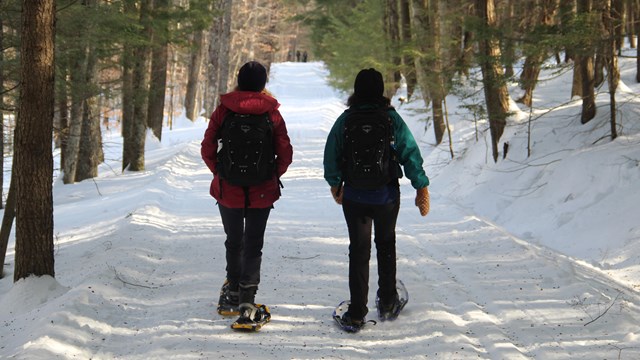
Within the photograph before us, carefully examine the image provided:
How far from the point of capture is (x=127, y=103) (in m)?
16.9

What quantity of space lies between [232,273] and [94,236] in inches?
171

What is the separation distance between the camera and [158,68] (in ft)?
56.4

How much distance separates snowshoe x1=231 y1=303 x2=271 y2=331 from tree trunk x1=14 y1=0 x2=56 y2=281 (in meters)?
2.38

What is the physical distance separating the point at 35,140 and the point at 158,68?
40.5 ft

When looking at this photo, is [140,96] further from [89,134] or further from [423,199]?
[423,199]

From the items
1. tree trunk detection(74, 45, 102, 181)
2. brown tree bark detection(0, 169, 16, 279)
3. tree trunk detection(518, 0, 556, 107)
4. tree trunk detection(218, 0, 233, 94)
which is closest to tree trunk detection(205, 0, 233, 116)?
tree trunk detection(218, 0, 233, 94)

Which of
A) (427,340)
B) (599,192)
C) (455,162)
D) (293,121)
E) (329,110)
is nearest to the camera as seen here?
(427,340)

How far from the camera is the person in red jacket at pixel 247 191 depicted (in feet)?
15.4

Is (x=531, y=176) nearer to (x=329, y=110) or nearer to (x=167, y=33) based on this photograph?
(x=167, y=33)

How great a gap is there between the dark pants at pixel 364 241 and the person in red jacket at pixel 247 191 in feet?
2.32

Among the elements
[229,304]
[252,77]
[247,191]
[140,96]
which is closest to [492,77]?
[252,77]

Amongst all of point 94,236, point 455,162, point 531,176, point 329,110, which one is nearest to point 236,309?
point 94,236

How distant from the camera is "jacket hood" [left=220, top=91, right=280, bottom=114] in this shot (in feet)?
15.3

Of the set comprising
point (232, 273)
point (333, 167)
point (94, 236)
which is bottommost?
point (94, 236)
